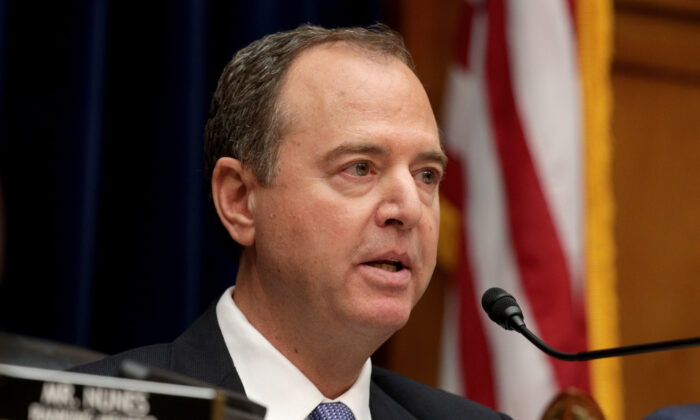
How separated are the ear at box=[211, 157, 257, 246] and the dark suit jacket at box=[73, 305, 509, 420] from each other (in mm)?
156

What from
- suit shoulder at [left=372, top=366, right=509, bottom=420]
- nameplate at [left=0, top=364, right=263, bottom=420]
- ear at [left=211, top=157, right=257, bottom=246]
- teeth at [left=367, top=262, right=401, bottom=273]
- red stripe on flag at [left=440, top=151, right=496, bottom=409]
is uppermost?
nameplate at [left=0, top=364, right=263, bottom=420]

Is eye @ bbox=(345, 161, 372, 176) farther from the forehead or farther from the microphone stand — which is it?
the microphone stand

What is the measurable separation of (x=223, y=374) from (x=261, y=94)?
1.66 feet

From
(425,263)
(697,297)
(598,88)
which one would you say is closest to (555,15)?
(598,88)

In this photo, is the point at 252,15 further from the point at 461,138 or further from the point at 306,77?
the point at 306,77

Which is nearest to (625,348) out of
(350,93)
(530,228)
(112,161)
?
(350,93)

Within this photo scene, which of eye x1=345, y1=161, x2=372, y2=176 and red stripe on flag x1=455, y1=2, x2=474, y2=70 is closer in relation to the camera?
eye x1=345, y1=161, x2=372, y2=176

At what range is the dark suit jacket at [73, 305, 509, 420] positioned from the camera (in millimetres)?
1661

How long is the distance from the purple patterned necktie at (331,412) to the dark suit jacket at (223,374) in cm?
12

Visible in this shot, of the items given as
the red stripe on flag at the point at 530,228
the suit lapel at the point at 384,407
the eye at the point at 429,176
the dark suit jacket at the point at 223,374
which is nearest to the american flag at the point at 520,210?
the red stripe on flag at the point at 530,228

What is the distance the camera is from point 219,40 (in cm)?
283

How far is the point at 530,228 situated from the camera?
8.84 feet

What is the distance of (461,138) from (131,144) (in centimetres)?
97

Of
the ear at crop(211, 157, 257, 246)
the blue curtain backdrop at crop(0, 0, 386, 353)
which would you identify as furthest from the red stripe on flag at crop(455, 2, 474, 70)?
the ear at crop(211, 157, 257, 246)
